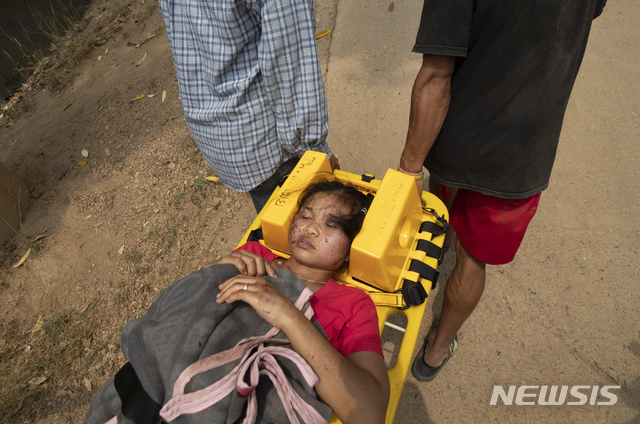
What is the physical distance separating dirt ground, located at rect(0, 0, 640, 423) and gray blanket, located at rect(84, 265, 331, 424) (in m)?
1.19

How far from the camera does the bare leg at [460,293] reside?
6.01 feet

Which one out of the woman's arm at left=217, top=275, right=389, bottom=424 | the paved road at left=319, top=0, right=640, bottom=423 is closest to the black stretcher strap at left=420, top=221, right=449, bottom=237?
the woman's arm at left=217, top=275, right=389, bottom=424

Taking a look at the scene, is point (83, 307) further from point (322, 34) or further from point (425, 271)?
point (322, 34)

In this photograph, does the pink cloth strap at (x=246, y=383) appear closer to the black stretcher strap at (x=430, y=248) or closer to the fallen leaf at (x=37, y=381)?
the black stretcher strap at (x=430, y=248)

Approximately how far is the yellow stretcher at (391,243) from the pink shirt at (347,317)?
113 millimetres

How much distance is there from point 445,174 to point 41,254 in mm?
3034

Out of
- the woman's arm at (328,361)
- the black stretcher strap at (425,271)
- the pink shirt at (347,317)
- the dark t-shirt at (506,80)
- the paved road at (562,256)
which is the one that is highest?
the dark t-shirt at (506,80)

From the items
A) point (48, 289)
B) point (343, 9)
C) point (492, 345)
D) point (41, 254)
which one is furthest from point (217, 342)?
point (343, 9)

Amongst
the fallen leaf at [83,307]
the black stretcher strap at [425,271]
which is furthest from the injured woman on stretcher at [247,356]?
the fallen leaf at [83,307]

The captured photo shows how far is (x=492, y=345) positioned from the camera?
2.36 meters

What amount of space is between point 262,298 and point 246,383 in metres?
0.28

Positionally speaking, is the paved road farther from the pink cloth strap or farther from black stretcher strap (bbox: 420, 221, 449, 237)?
the pink cloth strap

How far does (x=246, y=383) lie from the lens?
132 cm

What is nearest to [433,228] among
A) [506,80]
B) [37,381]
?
[506,80]
